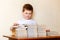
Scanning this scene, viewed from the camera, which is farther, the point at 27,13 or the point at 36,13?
the point at 36,13

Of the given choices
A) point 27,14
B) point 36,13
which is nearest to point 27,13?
point 27,14

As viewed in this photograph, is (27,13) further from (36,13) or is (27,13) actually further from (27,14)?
(36,13)

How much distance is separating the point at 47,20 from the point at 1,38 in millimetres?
633

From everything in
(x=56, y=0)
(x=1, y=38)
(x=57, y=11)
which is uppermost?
(x=56, y=0)

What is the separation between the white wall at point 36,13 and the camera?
186 cm

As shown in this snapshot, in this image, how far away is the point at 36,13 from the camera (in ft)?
6.58

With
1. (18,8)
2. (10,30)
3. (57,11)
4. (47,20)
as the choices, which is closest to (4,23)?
(10,30)

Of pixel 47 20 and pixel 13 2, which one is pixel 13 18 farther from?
pixel 47 20

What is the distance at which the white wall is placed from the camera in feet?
6.09

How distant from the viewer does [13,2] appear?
6.23ft

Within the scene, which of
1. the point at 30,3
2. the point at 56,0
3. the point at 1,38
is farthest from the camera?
the point at 56,0

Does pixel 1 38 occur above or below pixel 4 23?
below

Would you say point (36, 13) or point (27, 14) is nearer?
point (27, 14)

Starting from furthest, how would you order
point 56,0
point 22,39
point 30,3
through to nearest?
point 56,0
point 30,3
point 22,39
